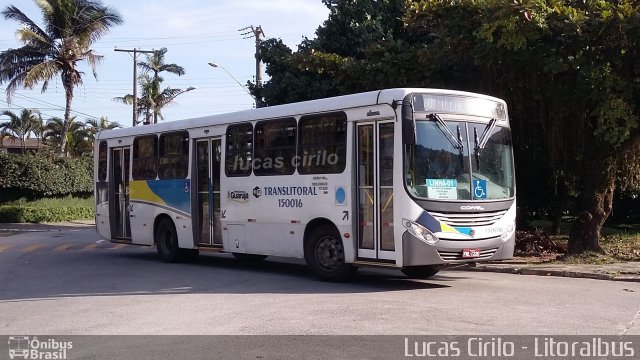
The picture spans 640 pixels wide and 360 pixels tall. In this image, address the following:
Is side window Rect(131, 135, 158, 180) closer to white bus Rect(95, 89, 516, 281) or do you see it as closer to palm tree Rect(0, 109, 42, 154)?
white bus Rect(95, 89, 516, 281)

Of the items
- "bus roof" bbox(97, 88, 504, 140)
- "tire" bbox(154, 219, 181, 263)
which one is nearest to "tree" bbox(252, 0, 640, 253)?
"bus roof" bbox(97, 88, 504, 140)

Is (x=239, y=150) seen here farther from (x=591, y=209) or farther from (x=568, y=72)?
(x=591, y=209)

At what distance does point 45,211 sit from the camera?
1544 inches

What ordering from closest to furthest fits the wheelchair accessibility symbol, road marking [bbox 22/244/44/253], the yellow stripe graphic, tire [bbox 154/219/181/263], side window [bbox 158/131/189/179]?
the wheelchair accessibility symbol < side window [bbox 158/131/189/179] < tire [bbox 154/219/181/263] < the yellow stripe graphic < road marking [bbox 22/244/44/253]

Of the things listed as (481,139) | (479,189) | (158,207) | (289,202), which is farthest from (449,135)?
(158,207)

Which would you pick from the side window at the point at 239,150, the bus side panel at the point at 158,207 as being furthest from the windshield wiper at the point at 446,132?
the bus side panel at the point at 158,207

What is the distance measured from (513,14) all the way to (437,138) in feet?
12.2

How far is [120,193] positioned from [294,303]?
931 cm

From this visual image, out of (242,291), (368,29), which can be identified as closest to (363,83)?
(368,29)

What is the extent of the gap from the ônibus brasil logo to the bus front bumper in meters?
5.13

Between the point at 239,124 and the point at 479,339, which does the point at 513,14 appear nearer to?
the point at 239,124

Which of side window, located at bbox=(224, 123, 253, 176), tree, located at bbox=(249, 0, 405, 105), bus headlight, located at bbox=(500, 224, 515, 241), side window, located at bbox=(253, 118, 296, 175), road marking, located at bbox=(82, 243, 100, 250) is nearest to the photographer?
bus headlight, located at bbox=(500, 224, 515, 241)

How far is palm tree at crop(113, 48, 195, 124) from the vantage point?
56125 millimetres

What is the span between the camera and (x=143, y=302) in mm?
10852
